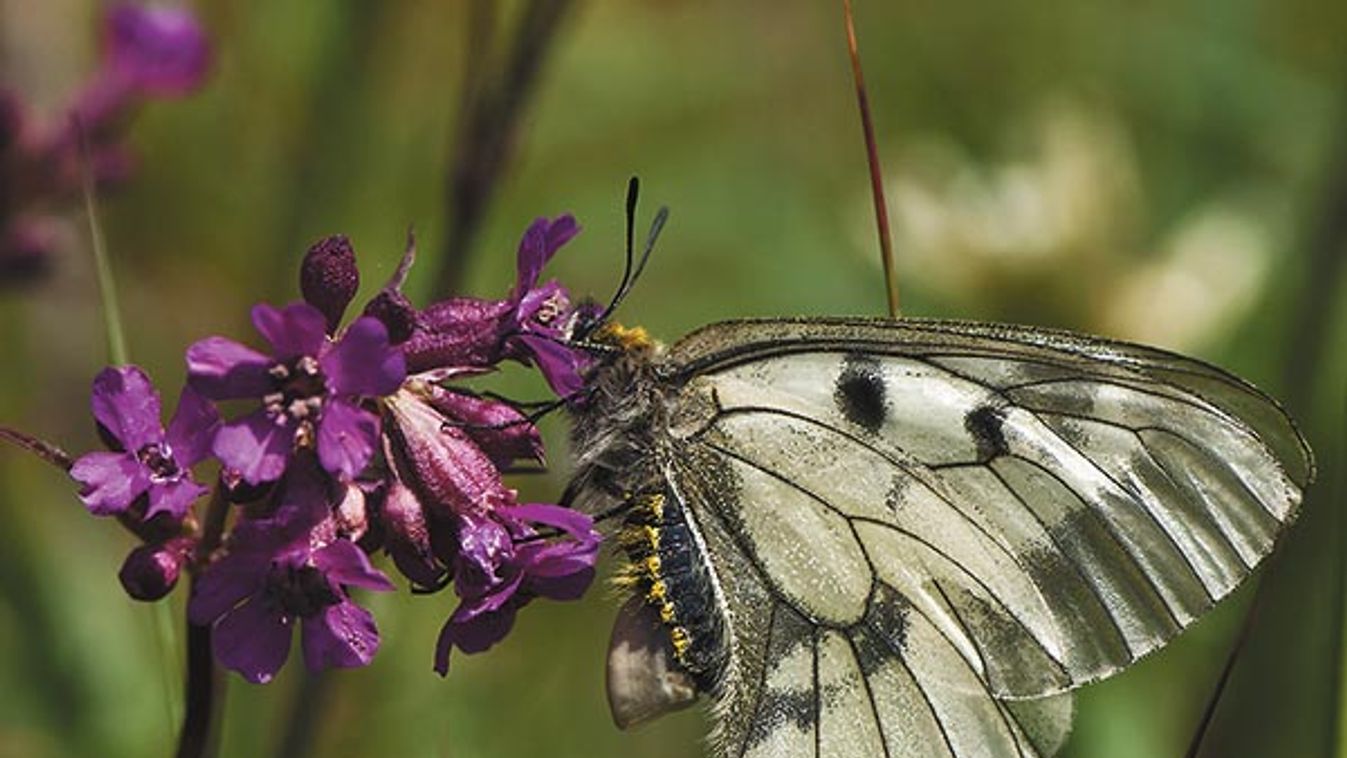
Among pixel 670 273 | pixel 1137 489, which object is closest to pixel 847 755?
pixel 1137 489

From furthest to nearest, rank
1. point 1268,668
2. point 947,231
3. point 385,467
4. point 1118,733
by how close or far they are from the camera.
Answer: point 947,231 → point 1118,733 → point 1268,668 → point 385,467

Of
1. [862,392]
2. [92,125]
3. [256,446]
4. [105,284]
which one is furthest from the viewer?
[92,125]

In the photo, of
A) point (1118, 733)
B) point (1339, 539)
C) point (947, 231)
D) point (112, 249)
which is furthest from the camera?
point (112, 249)

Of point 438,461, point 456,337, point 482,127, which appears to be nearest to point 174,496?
point 438,461

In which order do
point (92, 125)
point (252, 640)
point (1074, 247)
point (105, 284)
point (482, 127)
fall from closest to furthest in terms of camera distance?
point (252, 640), point (105, 284), point (482, 127), point (92, 125), point (1074, 247)

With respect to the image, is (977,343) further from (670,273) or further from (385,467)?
(670,273)

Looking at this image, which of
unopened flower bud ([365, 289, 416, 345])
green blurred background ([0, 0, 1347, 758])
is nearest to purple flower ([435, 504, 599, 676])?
unopened flower bud ([365, 289, 416, 345])

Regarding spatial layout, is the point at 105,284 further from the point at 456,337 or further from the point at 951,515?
the point at 951,515

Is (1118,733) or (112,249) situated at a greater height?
(112,249)
